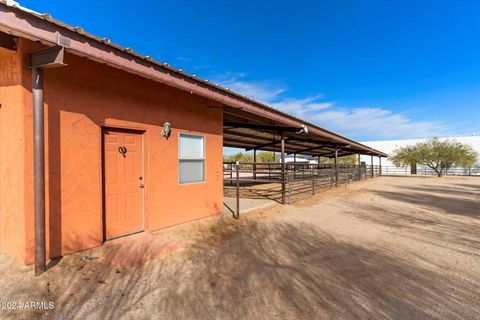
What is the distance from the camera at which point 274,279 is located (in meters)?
3.56

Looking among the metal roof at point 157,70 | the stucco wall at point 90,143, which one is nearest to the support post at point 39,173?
the stucco wall at point 90,143

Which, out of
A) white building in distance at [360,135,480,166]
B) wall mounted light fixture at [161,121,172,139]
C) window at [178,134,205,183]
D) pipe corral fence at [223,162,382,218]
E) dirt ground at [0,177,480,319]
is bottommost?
dirt ground at [0,177,480,319]

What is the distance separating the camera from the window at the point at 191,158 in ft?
19.8

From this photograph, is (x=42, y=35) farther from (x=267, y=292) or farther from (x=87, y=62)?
(x=267, y=292)

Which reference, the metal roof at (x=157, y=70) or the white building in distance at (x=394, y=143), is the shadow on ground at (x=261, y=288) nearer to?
the metal roof at (x=157, y=70)

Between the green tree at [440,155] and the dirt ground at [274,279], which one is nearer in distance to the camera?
the dirt ground at [274,279]

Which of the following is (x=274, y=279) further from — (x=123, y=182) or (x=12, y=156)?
(x=12, y=156)

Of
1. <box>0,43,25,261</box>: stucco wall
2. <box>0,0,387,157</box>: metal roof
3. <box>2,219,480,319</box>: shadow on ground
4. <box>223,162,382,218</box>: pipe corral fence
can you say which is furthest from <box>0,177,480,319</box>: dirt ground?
<box>0,0,387,157</box>: metal roof

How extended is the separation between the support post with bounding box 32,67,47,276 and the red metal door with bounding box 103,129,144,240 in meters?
1.12

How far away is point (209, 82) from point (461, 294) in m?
5.15

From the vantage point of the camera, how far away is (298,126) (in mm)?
10109

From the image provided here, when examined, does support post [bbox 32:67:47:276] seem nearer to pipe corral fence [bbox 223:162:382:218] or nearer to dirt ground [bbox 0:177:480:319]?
dirt ground [bbox 0:177:480:319]

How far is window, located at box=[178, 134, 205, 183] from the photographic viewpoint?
6023 millimetres

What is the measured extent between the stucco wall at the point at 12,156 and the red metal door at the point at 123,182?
3.79 ft
